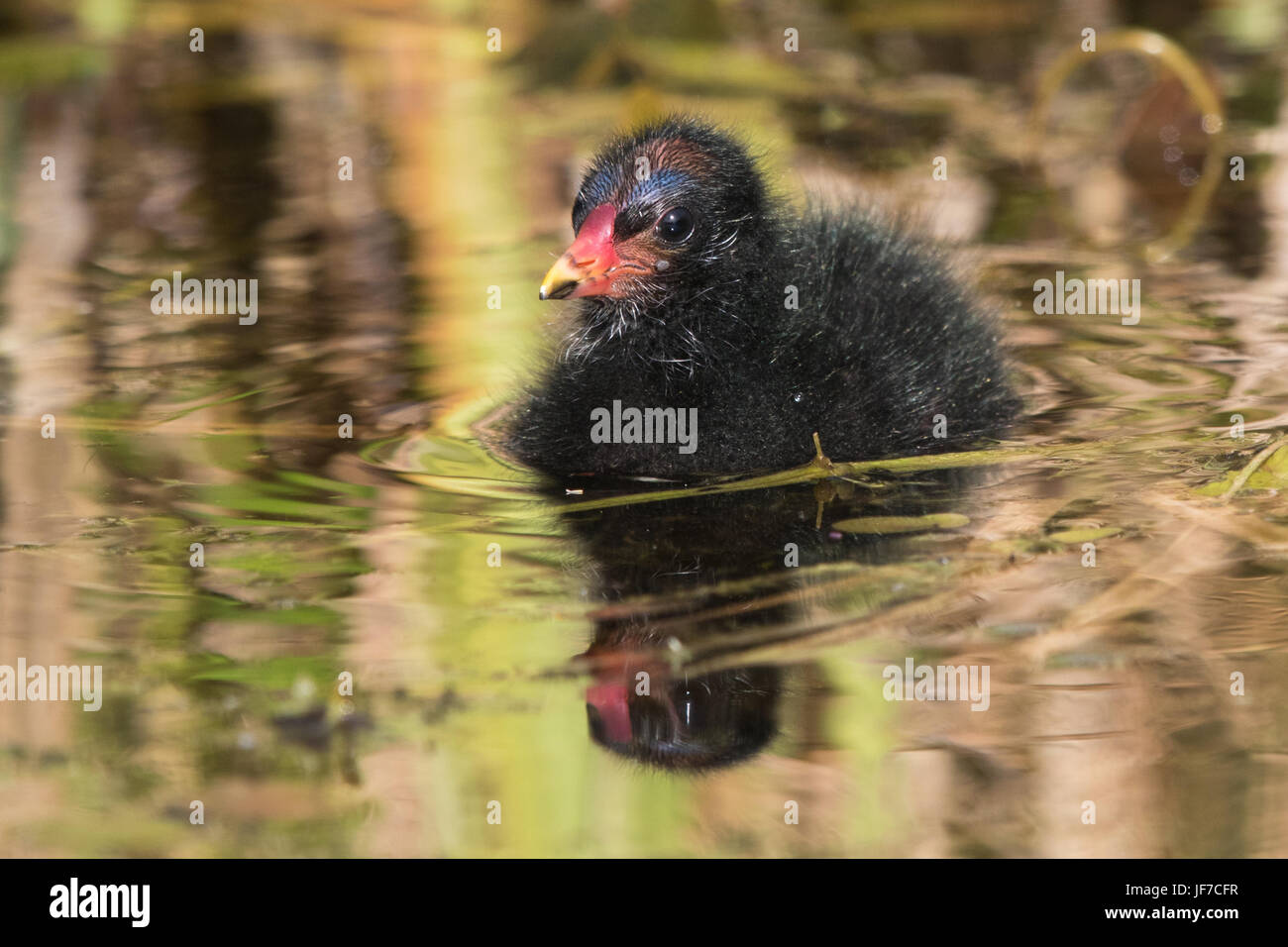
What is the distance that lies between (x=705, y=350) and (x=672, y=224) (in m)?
0.32

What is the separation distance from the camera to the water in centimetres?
289

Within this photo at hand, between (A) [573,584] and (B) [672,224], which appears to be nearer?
(A) [573,584]

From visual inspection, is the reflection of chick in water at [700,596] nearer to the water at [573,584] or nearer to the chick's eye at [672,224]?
the water at [573,584]

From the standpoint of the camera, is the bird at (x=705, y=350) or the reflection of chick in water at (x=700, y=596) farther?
the bird at (x=705, y=350)

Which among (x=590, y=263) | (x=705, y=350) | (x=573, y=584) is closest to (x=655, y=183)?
(x=590, y=263)

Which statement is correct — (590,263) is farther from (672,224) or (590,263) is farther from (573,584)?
(573,584)

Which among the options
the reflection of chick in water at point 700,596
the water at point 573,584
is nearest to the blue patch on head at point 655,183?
the water at point 573,584

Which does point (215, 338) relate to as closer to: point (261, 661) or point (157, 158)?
point (261, 661)

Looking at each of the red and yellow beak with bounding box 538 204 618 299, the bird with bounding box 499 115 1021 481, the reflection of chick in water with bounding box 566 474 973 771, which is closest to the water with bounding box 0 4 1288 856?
the reflection of chick in water with bounding box 566 474 973 771

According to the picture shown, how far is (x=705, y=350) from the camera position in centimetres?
435

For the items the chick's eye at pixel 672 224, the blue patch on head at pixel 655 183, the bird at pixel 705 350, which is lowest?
the bird at pixel 705 350

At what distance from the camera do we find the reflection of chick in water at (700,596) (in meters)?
3.11

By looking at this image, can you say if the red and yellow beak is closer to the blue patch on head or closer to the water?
the blue patch on head

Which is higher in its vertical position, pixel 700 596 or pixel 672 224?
pixel 672 224
